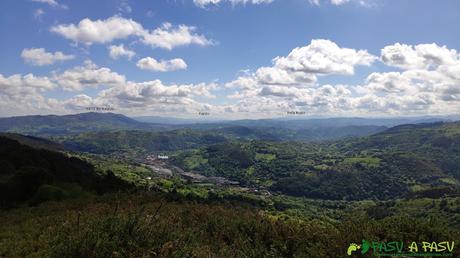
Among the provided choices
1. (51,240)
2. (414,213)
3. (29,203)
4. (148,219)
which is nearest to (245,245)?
(148,219)

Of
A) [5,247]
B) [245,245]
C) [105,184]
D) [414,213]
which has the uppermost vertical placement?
[5,247]

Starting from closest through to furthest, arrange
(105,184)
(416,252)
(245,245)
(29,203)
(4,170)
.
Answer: (416,252), (245,245), (29,203), (4,170), (105,184)

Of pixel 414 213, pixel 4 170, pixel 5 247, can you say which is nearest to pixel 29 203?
pixel 4 170

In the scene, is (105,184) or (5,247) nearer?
(5,247)

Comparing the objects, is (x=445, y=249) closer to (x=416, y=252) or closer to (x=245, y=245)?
(x=416, y=252)

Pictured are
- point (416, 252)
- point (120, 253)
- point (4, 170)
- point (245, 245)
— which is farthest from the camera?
point (4, 170)

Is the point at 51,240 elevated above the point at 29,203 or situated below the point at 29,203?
above

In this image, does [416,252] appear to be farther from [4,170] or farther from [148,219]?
[4,170]

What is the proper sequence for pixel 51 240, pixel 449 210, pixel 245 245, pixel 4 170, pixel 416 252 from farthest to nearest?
pixel 449 210, pixel 4 170, pixel 245 245, pixel 416 252, pixel 51 240

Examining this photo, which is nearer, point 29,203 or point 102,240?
point 102,240
